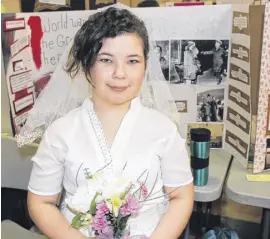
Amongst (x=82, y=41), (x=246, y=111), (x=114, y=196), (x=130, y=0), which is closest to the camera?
(x=114, y=196)

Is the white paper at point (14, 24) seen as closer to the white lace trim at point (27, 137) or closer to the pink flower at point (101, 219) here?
the white lace trim at point (27, 137)

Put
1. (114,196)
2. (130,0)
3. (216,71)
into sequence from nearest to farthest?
1. (114,196)
2. (216,71)
3. (130,0)

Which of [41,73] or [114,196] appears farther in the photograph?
[41,73]

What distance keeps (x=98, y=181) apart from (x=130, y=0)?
1463 mm

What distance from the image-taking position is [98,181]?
0.82 m

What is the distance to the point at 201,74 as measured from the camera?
4.08 ft

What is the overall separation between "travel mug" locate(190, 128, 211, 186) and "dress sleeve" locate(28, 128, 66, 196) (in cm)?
35

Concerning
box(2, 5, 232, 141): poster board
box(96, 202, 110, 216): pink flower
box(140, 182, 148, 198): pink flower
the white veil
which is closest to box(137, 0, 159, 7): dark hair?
box(2, 5, 232, 141): poster board

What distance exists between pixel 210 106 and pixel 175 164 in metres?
0.42

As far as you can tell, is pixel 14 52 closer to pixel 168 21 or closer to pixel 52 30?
pixel 52 30

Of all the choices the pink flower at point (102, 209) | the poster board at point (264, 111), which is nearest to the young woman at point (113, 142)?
the pink flower at point (102, 209)

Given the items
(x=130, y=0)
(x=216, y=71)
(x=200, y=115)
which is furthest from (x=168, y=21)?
(x=130, y=0)

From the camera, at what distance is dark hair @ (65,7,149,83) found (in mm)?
835

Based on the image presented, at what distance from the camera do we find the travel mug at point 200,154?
100 centimetres
